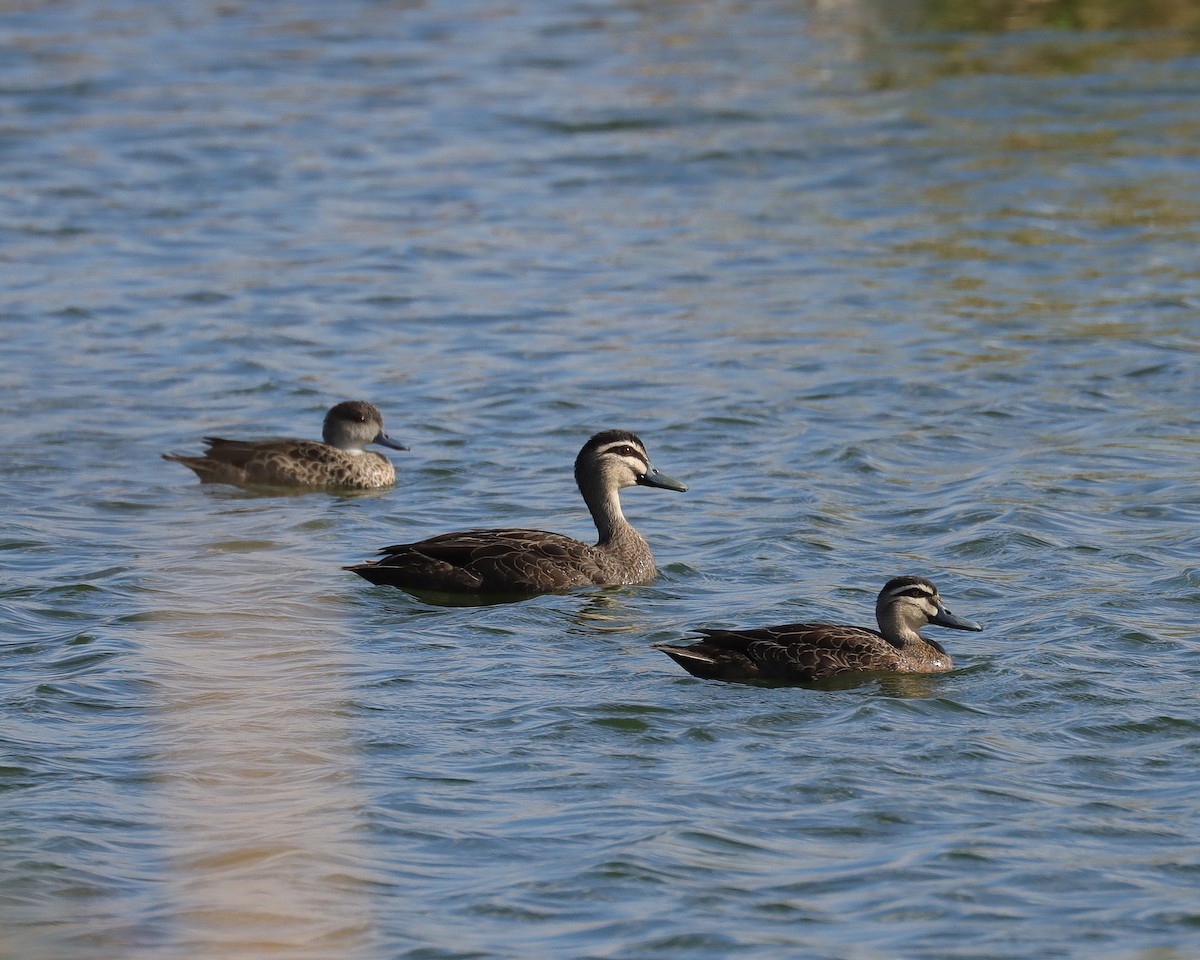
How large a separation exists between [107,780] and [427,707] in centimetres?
187

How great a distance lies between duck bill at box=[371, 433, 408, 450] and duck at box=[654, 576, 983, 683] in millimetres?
5836

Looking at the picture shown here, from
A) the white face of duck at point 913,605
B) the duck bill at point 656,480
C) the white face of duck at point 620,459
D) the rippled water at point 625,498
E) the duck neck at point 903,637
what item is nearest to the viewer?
the rippled water at point 625,498

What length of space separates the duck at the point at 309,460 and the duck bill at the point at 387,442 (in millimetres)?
55

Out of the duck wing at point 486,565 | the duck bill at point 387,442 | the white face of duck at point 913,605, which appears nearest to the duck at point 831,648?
the white face of duck at point 913,605

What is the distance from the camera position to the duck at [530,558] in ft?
46.4

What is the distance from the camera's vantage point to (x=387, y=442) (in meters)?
18.0

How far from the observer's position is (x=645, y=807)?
34.2 ft

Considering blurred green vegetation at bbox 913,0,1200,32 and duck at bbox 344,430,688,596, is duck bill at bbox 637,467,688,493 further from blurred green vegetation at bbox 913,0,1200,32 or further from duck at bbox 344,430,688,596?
blurred green vegetation at bbox 913,0,1200,32

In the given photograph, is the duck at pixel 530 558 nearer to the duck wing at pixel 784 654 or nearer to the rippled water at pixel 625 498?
the rippled water at pixel 625 498

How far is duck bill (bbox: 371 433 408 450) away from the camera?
17.9 metres

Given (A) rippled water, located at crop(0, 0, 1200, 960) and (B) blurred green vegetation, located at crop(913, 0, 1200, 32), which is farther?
(B) blurred green vegetation, located at crop(913, 0, 1200, 32)

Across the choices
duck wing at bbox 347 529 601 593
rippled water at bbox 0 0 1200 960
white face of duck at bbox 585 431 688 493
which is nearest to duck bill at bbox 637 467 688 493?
white face of duck at bbox 585 431 688 493

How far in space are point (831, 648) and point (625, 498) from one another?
5582 millimetres

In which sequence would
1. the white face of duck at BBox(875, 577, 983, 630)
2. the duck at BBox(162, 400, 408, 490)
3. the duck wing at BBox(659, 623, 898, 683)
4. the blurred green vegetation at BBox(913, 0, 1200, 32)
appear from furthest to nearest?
the blurred green vegetation at BBox(913, 0, 1200, 32)
the duck at BBox(162, 400, 408, 490)
the white face of duck at BBox(875, 577, 983, 630)
the duck wing at BBox(659, 623, 898, 683)
